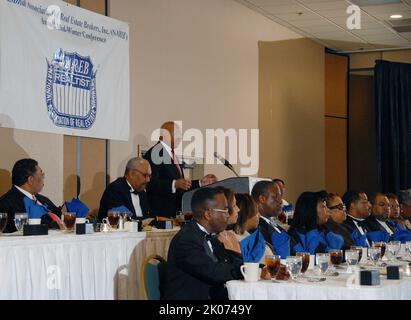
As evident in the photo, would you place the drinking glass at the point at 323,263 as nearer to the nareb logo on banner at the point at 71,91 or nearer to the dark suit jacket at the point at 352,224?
the dark suit jacket at the point at 352,224

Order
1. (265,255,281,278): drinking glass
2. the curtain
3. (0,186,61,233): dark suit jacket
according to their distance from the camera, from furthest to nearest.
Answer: the curtain
(0,186,61,233): dark suit jacket
(265,255,281,278): drinking glass

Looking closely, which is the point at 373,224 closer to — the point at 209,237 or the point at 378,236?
the point at 378,236

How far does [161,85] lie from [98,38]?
1.22 metres

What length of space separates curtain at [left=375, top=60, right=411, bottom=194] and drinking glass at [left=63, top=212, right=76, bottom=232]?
25.9 feet

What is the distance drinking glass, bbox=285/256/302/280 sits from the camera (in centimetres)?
341

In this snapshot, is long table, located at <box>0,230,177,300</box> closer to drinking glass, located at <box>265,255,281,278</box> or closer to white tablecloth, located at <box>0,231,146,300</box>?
white tablecloth, located at <box>0,231,146,300</box>

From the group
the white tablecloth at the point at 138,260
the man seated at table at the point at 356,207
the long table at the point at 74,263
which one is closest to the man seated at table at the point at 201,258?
the long table at the point at 74,263

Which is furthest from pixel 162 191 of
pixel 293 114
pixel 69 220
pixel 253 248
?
pixel 293 114

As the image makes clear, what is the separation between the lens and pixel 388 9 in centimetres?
986

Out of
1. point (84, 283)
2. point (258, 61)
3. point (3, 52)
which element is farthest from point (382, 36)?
point (84, 283)

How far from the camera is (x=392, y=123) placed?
39.6 ft

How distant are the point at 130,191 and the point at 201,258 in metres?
2.59

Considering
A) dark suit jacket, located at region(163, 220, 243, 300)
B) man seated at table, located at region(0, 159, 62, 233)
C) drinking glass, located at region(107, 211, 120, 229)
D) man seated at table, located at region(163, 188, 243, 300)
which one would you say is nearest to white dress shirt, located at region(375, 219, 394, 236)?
drinking glass, located at region(107, 211, 120, 229)
